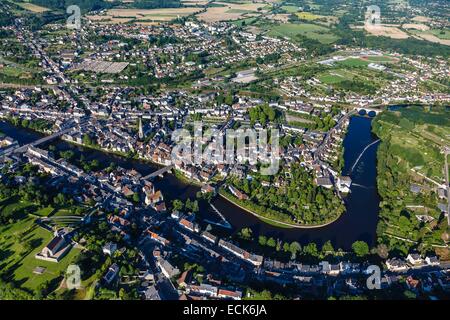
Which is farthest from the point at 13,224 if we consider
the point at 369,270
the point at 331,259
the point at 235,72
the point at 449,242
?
the point at 235,72

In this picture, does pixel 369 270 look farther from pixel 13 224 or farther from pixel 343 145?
pixel 13 224

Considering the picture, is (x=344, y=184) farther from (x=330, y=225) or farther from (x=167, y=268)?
(x=167, y=268)

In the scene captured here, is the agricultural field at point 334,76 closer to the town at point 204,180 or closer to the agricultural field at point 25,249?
the town at point 204,180

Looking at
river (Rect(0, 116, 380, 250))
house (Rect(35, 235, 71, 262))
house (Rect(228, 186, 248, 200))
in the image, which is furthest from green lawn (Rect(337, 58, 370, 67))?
house (Rect(35, 235, 71, 262))

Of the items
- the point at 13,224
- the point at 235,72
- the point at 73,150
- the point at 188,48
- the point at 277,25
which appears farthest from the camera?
the point at 277,25

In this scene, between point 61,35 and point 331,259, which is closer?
point 331,259

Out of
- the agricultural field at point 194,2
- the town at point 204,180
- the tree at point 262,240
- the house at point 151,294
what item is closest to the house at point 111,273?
the town at point 204,180
